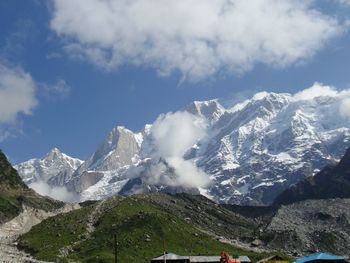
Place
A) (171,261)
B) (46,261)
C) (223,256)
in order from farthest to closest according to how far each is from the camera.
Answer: (46,261)
(171,261)
(223,256)

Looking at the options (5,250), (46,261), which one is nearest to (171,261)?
(46,261)

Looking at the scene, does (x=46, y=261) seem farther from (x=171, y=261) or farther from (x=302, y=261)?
(x=302, y=261)

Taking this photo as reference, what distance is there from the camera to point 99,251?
622ft

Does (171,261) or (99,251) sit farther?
(99,251)

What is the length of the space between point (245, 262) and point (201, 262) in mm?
15323

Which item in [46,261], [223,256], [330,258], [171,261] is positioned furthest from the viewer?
[46,261]

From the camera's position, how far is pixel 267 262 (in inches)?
6491

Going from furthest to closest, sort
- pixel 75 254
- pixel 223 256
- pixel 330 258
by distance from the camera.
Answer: pixel 75 254
pixel 330 258
pixel 223 256

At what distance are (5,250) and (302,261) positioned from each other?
99.3 metres

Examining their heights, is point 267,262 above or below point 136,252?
below

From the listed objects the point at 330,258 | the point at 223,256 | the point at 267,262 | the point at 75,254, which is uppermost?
the point at 75,254

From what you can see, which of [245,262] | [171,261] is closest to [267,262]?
[245,262]

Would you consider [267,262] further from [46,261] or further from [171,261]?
[46,261]

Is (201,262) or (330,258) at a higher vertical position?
(201,262)
